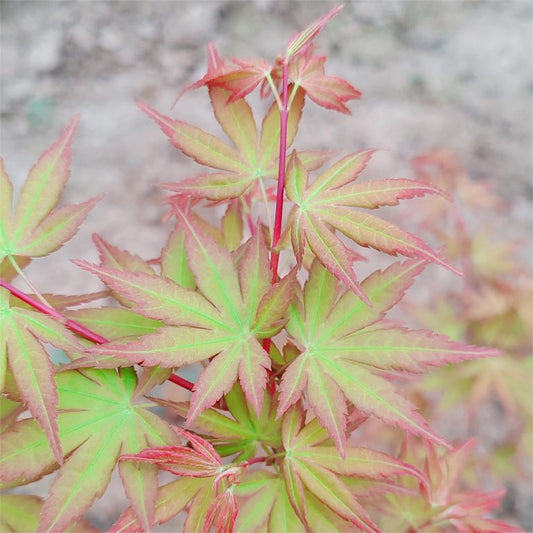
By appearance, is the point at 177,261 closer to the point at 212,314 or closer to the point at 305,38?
the point at 212,314

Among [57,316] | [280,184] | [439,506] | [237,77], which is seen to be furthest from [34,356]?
[439,506]

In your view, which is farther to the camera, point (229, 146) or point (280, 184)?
point (229, 146)

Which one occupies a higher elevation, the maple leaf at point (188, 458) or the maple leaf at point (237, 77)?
the maple leaf at point (237, 77)

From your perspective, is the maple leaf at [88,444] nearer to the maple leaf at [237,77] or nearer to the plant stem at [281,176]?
the plant stem at [281,176]

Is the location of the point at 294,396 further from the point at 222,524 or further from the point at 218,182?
the point at 218,182

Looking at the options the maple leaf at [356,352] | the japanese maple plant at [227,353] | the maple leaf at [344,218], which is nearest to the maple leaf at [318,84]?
the japanese maple plant at [227,353]

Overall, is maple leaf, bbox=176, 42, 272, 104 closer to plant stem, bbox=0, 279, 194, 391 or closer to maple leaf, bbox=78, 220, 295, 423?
maple leaf, bbox=78, 220, 295, 423

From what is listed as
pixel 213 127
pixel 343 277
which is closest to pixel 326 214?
pixel 343 277
